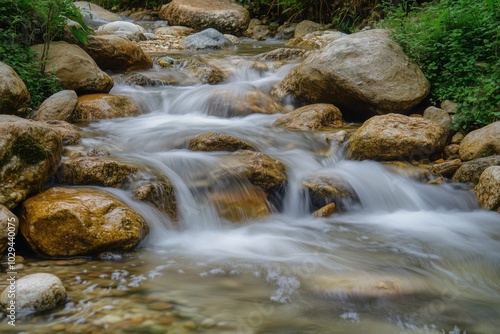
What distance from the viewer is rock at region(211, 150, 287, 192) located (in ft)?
16.2

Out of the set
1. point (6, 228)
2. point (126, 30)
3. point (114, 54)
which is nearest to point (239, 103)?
point (114, 54)

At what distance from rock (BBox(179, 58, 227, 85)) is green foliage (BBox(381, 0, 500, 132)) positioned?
3.17 m

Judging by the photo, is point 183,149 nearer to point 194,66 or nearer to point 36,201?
point 36,201

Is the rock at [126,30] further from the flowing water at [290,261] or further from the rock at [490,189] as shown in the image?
the rock at [490,189]

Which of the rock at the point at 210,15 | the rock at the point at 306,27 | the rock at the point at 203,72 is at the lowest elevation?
the rock at the point at 203,72

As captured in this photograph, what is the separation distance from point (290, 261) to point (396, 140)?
2522 mm

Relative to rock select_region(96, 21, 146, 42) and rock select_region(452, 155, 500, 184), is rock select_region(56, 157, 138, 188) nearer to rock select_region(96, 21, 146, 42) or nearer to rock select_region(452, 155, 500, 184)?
rock select_region(452, 155, 500, 184)

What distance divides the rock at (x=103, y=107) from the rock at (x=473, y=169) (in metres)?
4.42

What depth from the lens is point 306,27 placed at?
47.7 ft

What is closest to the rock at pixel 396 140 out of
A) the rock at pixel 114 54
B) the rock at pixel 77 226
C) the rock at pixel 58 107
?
the rock at pixel 77 226

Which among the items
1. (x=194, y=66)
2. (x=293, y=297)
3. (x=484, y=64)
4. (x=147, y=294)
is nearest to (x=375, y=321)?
(x=293, y=297)

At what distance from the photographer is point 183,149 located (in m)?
5.81

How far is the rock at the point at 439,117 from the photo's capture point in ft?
20.5

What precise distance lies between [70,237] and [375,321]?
2.16 metres
